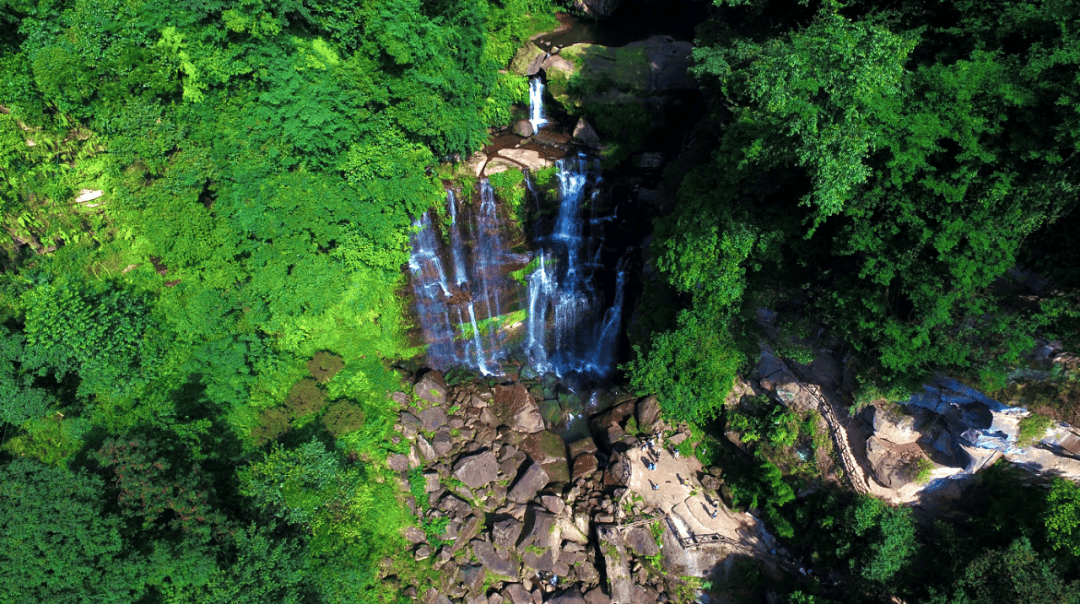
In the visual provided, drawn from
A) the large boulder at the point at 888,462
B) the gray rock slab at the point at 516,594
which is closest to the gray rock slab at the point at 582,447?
the gray rock slab at the point at 516,594

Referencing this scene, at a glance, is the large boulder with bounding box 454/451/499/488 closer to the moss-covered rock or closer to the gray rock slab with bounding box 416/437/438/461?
the gray rock slab with bounding box 416/437/438/461

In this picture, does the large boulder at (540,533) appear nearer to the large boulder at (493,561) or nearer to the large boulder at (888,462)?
the large boulder at (493,561)

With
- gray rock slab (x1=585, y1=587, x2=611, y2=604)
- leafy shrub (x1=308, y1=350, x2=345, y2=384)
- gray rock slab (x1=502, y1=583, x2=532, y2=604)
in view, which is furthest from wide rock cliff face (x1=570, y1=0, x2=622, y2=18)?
gray rock slab (x1=502, y1=583, x2=532, y2=604)

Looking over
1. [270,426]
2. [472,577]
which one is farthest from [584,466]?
[270,426]

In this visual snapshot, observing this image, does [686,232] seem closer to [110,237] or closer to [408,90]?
[408,90]

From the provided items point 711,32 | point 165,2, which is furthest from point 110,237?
point 711,32
